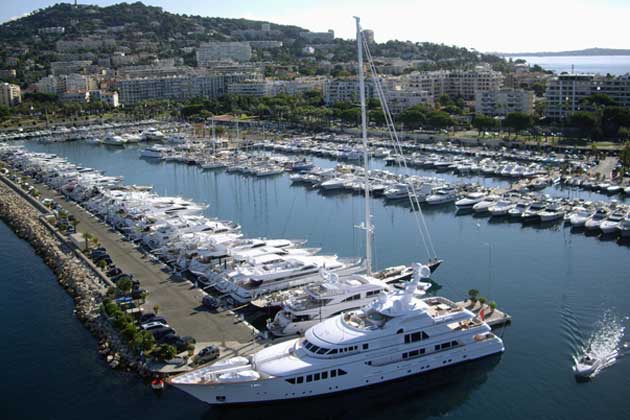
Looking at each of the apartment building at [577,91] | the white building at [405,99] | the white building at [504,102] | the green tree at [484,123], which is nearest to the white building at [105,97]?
the white building at [405,99]

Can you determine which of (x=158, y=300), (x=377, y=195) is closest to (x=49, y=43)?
(x=377, y=195)

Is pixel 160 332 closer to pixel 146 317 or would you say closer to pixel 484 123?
pixel 146 317

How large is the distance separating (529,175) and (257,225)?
1818cm

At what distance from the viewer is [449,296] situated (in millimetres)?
21516

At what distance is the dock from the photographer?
18516 millimetres

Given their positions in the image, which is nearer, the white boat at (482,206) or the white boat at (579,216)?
the white boat at (579,216)

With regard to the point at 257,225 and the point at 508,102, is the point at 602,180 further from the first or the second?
the point at 508,102

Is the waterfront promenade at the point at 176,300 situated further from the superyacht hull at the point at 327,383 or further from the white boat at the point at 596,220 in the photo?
the white boat at the point at 596,220

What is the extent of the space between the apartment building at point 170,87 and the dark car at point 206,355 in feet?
272

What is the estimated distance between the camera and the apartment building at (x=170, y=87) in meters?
94.7

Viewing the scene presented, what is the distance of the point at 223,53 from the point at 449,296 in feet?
411

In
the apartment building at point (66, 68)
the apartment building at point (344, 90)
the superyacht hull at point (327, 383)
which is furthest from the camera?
the apartment building at point (66, 68)

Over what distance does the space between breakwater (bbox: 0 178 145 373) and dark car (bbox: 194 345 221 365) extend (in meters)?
1.39

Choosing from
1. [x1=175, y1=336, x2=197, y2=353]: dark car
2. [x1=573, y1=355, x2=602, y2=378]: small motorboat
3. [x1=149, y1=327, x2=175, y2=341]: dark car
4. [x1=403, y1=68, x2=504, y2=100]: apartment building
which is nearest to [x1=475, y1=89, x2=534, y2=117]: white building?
[x1=403, y1=68, x2=504, y2=100]: apartment building
